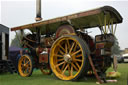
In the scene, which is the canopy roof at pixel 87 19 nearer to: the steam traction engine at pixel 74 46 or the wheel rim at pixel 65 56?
the steam traction engine at pixel 74 46

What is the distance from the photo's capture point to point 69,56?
231 inches

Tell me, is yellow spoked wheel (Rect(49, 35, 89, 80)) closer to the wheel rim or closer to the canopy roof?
the wheel rim

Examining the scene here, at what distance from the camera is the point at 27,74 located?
7402 millimetres

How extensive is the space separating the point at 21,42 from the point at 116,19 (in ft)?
15.4

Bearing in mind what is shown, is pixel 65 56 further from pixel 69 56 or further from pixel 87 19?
pixel 87 19

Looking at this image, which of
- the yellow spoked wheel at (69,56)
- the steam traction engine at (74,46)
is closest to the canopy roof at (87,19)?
the steam traction engine at (74,46)

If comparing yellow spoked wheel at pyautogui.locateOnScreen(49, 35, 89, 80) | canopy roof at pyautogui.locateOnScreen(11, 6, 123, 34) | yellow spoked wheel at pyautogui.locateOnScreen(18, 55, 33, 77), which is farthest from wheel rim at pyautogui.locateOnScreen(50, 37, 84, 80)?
yellow spoked wheel at pyautogui.locateOnScreen(18, 55, 33, 77)

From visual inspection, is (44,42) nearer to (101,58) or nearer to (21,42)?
(21,42)

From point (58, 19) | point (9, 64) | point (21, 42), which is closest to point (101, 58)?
point (58, 19)

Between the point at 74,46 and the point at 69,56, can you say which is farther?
the point at 74,46

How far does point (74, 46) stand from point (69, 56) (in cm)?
80

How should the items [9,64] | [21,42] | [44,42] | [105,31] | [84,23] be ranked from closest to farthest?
[105,31] < [84,23] < [44,42] < [21,42] < [9,64]

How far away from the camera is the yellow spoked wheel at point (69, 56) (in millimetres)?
5402

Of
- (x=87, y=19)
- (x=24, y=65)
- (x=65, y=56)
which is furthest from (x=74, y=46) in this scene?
(x=24, y=65)
